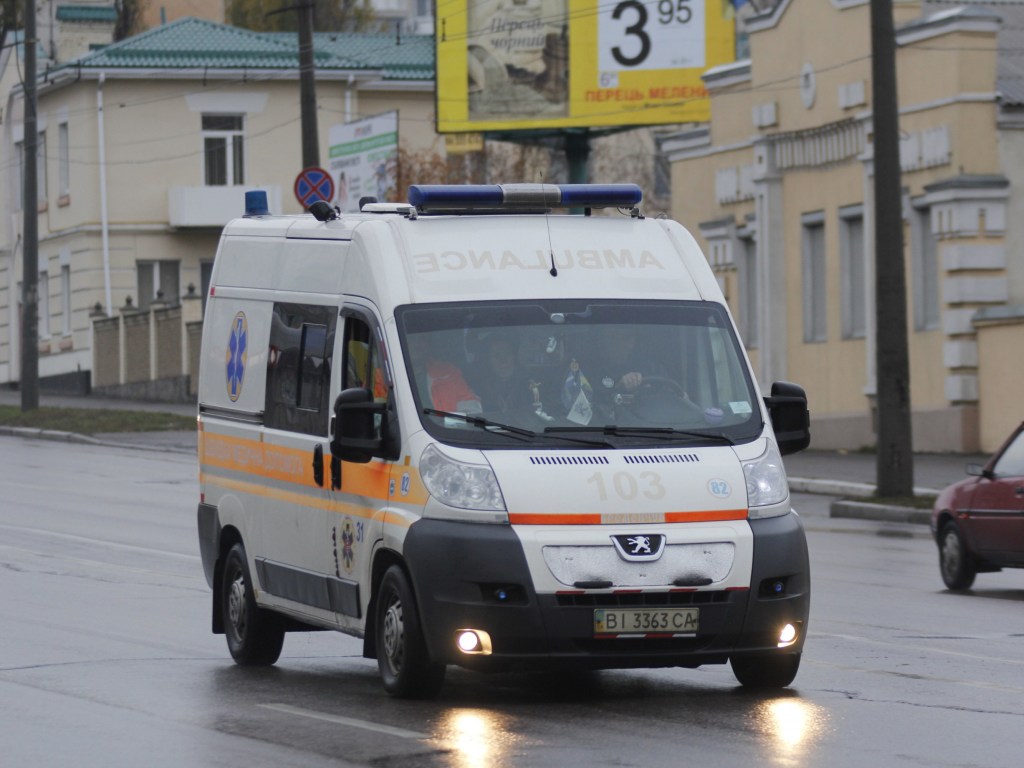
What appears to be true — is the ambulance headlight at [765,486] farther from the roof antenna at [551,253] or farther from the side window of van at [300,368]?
the side window of van at [300,368]

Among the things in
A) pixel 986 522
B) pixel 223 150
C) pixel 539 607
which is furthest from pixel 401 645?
pixel 223 150

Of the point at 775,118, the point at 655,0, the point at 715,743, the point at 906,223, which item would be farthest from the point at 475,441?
the point at 655,0

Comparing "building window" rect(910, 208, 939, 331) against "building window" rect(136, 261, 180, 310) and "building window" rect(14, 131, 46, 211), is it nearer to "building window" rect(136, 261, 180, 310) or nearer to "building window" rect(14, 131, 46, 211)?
"building window" rect(136, 261, 180, 310)

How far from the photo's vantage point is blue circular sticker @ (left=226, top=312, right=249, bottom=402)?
41.7 ft

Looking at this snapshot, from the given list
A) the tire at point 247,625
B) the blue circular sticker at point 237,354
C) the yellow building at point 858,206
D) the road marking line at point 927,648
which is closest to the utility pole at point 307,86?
the yellow building at point 858,206

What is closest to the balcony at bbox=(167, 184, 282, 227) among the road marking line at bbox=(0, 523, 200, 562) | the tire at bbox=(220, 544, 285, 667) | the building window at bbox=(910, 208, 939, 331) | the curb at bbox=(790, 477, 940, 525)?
the building window at bbox=(910, 208, 939, 331)

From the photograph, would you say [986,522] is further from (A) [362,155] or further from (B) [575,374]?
(A) [362,155]

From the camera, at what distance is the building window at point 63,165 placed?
2270 inches

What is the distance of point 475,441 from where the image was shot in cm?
1027

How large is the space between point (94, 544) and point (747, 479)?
10657mm

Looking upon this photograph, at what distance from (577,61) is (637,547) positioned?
3534cm

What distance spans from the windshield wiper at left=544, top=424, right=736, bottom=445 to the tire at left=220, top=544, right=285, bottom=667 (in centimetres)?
263

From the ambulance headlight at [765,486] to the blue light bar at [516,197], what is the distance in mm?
1769

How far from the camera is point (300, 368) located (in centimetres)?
1178
